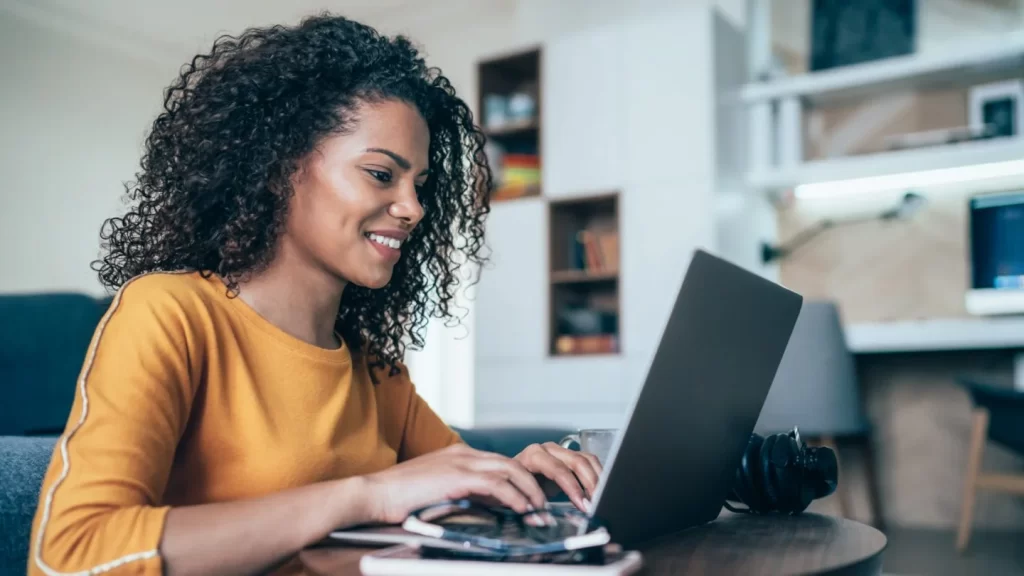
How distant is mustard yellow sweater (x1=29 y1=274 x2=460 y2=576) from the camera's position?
0.62m

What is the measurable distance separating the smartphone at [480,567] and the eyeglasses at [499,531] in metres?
0.02

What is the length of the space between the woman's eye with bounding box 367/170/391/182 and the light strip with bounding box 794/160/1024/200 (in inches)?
125

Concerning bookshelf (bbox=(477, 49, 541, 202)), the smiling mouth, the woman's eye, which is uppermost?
bookshelf (bbox=(477, 49, 541, 202))

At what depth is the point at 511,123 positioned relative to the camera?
4367 millimetres

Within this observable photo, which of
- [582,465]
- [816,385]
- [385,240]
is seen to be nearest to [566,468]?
[582,465]

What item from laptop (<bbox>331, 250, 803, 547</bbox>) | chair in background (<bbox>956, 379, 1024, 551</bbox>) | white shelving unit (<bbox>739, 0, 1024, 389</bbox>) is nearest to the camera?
laptop (<bbox>331, 250, 803, 547</bbox>)

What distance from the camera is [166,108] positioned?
109 cm

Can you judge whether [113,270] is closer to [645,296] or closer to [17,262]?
[645,296]

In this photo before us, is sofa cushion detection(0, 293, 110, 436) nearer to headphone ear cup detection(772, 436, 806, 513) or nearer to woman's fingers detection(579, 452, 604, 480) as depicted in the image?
woman's fingers detection(579, 452, 604, 480)

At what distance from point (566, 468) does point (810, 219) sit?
11.1ft

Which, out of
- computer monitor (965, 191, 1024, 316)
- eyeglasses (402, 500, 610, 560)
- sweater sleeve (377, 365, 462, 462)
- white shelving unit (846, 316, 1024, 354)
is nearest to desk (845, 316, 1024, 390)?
white shelving unit (846, 316, 1024, 354)

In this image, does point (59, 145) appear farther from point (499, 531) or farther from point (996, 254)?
point (499, 531)

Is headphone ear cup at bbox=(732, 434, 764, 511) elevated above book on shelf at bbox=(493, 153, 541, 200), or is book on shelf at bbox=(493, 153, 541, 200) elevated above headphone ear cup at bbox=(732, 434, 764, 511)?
book on shelf at bbox=(493, 153, 541, 200)

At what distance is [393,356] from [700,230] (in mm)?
2697
